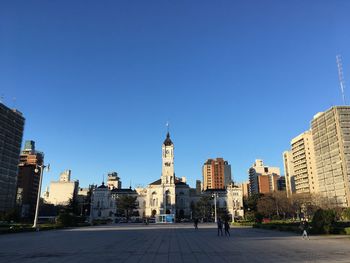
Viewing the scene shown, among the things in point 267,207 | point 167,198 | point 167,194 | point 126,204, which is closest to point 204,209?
point 167,198

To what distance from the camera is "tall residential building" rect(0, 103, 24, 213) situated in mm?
122375

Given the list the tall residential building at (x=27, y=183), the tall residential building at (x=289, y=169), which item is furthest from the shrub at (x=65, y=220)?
the tall residential building at (x=289, y=169)

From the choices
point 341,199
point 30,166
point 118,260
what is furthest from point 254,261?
point 30,166

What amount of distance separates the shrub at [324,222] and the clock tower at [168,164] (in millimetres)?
Result: 107129

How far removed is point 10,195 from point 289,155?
13094 centimetres

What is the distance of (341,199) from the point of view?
118 m

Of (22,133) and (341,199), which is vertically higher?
(22,133)

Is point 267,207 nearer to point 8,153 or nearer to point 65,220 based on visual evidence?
point 65,220

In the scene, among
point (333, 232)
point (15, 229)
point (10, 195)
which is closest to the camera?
point (333, 232)

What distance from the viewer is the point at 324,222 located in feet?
109

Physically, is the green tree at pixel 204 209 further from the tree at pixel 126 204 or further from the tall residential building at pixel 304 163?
the tall residential building at pixel 304 163

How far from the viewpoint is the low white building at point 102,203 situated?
13925cm

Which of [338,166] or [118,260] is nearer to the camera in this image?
[118,260]

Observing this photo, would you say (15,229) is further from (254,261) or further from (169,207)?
(169,207)
